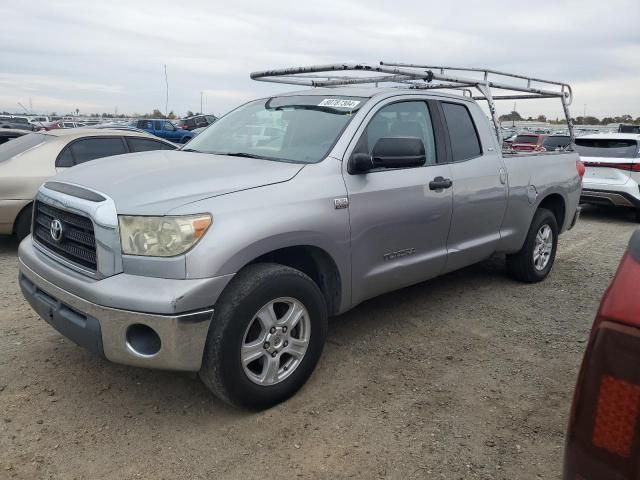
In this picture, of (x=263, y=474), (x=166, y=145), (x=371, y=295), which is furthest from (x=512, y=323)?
(x=166, y=145)

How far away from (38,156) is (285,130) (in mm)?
3894

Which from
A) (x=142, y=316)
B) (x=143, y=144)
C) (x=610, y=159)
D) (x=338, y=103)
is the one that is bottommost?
(x=142, y=316)

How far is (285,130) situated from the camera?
396 cm

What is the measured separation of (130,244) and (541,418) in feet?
8.07

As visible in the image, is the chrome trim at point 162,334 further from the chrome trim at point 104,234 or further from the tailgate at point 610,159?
the tailgate at point 610,159

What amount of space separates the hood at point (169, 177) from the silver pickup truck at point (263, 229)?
12 mm

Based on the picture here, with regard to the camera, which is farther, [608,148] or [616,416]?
[608,148]

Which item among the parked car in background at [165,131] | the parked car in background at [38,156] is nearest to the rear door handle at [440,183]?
the parked car in background at [38,156]

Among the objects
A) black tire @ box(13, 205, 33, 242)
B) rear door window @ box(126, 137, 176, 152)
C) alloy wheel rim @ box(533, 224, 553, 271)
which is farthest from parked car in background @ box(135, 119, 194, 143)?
alloy wheel rim @ box(533, 224, 553, 271)

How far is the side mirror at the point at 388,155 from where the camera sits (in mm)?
3533

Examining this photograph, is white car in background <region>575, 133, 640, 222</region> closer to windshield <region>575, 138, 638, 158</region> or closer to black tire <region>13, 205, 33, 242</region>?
windshield <region>575, 138, 638, 158</region>

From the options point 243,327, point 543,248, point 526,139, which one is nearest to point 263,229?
point 243,327

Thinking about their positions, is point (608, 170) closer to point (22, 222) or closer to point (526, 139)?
point (22, 222)

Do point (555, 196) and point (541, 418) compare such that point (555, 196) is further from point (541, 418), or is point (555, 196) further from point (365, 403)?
point (365, 403)
